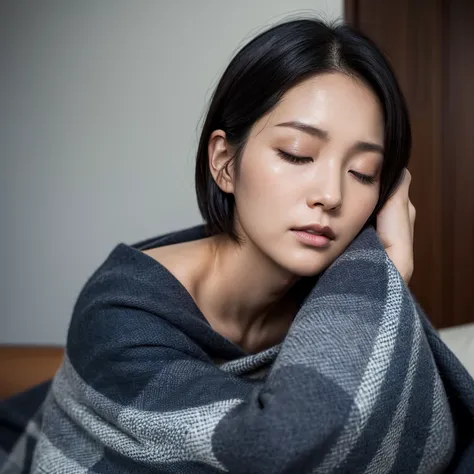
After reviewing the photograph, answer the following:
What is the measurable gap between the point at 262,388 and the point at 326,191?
0.30 metres

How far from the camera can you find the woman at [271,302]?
61cm

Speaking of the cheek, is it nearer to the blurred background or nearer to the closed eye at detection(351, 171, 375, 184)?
the closed eye at detection(351, 171, 375, 184)

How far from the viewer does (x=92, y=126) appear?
6.03ft

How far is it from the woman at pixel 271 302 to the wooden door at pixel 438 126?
77 centimetres

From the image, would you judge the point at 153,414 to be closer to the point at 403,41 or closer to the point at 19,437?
the point at 19,437

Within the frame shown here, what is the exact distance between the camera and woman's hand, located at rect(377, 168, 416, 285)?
3.16 feet

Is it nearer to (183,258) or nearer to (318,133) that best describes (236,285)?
(183,258)

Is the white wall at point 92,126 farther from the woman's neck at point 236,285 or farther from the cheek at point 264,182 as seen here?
the cheek at point 264,182

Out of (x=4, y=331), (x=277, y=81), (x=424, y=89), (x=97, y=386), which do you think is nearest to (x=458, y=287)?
(x=424, y=89)

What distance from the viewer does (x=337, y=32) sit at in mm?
944

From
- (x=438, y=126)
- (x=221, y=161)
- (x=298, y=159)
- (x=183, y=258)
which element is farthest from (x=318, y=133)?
(x=438, y=126)

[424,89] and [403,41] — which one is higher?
[403,41]

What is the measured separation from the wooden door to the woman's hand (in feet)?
2.47

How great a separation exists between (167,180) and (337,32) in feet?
3.01
